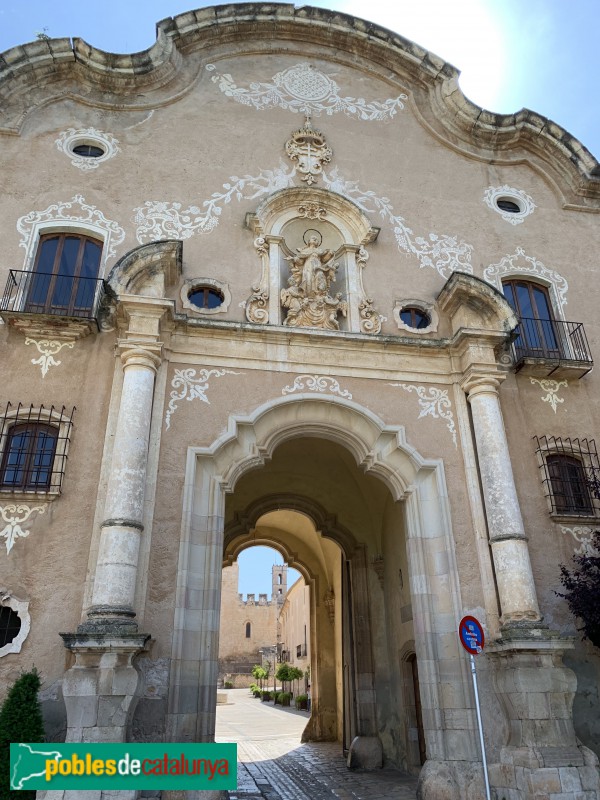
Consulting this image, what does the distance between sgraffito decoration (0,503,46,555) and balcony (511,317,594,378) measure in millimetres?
9342

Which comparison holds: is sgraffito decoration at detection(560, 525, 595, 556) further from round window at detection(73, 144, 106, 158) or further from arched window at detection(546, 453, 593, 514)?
round window at detection(73, 144, 106, 158)

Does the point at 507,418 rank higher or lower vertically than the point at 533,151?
lower

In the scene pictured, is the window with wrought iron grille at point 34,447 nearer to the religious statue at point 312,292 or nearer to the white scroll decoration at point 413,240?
the religious statue at point 312,292

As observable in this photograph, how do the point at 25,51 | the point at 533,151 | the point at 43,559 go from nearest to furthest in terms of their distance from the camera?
the point at 43,559
the point at 25,51
the point at 533,151

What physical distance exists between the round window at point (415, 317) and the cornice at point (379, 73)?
5357mm

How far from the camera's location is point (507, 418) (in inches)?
487

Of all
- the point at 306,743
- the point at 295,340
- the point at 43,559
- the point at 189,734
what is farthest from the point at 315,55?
the point at 306,743

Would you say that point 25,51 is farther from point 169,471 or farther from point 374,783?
point 374,783

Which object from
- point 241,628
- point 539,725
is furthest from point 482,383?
point 241,628

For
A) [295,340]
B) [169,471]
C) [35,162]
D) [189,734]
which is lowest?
[189,734]

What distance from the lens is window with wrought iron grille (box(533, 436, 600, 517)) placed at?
11906mm

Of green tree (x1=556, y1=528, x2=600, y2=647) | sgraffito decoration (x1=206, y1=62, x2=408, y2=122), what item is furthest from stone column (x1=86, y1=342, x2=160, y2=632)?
sgraffito decoration (x1=206, y1=62, x2=408, y2=122)

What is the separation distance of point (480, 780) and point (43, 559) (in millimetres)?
7147

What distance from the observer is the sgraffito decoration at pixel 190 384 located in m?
11.0
